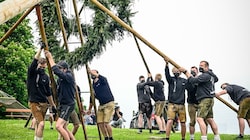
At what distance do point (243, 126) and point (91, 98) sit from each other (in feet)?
15.0

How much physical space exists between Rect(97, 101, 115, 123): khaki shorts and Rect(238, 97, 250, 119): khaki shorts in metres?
3.63

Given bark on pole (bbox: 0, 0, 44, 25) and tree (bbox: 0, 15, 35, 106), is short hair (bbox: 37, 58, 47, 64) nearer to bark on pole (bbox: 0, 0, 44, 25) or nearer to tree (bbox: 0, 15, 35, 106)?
bark on pole (bbox: 0, 0, 44, 25)

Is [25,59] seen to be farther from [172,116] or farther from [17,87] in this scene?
[172,116]

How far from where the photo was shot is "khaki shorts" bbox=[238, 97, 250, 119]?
11.9m

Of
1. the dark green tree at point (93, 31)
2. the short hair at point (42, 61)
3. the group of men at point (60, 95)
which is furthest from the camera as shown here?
the dark green tree at point (93, 31)

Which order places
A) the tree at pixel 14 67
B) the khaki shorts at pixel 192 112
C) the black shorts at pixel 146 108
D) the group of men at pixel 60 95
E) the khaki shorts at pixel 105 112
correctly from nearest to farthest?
the group of men at pixel 60 95 → the khaki shorts at pixel 105 112 → the khaki shorts at pixel 192 112 → the black shorts at pixel 146 108 → the tree at pixel 14 67

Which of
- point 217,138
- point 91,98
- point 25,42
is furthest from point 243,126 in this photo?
point 25,42

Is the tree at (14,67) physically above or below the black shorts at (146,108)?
above

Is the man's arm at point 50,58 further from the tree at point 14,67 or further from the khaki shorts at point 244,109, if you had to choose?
the tree at point 14,67

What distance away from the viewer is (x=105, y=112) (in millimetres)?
11594

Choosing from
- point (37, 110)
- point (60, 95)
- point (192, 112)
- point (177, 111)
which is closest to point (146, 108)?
point (177, 111)

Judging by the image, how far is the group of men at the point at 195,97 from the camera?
10867 mm

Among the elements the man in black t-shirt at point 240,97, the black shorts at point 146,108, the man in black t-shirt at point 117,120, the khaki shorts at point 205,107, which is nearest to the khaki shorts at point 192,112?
the man in black t-shirt at point 240,97

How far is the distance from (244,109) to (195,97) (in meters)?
1.42
